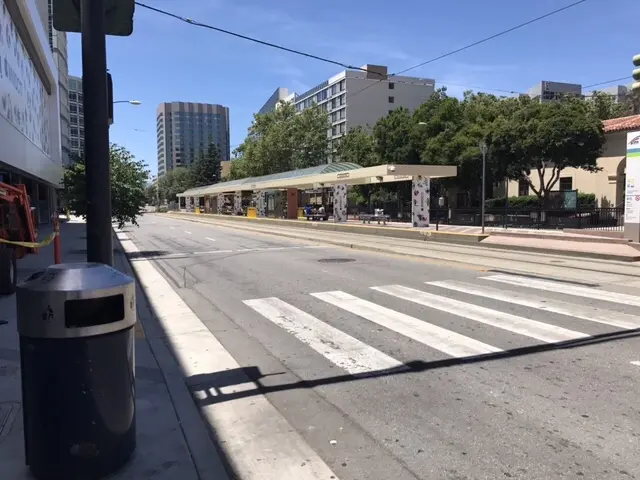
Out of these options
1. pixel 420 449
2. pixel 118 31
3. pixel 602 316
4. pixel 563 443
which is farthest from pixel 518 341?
pixel 118 31

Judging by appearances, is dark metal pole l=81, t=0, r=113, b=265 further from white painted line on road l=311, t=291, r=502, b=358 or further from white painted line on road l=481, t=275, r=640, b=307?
white painted line on road l=481, t=275, r=640, b=307

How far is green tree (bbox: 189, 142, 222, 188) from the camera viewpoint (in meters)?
119

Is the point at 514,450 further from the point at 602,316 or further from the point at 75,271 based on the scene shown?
the point at 602,316

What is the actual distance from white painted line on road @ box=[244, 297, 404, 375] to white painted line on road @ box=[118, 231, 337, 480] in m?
1.06

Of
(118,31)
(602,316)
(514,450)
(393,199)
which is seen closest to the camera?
(514,450)

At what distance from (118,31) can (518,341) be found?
5602mm

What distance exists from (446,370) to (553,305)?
12.7 ft

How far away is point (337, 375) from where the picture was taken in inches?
215

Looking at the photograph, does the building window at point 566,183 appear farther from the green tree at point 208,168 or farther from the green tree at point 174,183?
the green tree at point 174,183

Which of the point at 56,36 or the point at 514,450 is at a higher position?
the point at 56,36

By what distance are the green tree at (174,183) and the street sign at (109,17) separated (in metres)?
123

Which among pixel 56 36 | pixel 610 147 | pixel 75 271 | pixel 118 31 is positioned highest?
pixel 56 36

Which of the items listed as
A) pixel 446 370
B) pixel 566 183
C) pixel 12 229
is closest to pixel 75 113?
pixel 566 183

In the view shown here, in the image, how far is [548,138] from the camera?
29469mm
